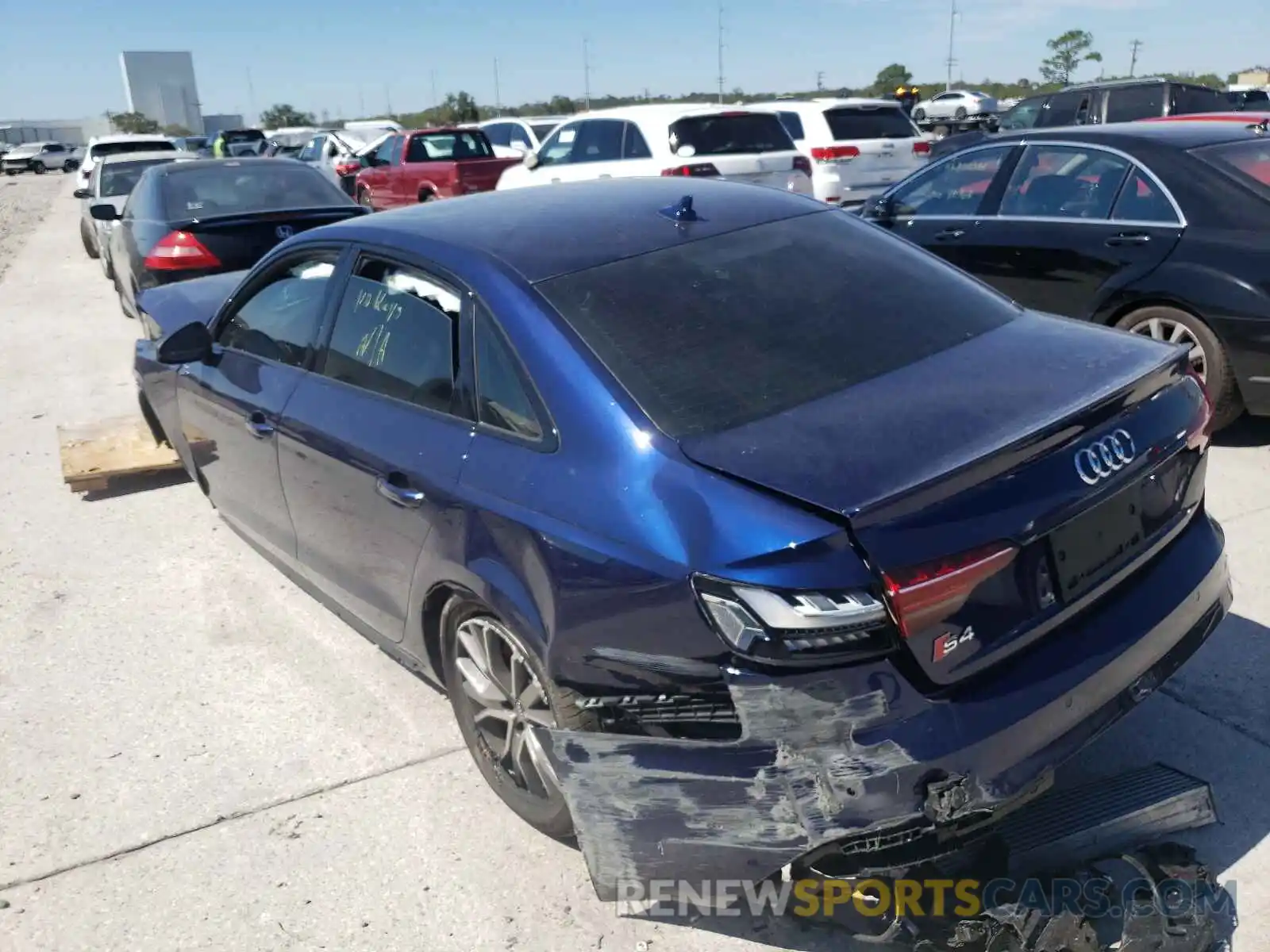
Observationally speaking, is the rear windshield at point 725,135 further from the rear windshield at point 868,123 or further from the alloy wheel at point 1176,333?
the alloy wheel at point 1176,333

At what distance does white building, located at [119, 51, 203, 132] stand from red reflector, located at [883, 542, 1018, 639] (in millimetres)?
103623

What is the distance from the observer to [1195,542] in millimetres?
2865

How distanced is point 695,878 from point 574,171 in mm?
11497

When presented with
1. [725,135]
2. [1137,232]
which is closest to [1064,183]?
[1137,232]

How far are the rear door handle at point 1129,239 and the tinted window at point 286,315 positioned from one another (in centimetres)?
414

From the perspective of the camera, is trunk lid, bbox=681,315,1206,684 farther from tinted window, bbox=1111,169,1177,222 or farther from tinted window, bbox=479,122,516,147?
tinted window, bbox=479,122,516,147

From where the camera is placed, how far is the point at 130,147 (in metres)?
18.6

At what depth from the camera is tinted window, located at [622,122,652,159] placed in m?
11.9

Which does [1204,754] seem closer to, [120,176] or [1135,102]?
[1135,102]

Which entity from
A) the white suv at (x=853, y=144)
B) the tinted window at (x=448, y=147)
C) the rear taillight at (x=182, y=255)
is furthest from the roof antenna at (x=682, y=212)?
the tinted window at (x=448, y=147)

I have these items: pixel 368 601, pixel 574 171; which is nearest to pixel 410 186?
pixel 574 171

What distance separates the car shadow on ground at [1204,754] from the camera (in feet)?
8.75

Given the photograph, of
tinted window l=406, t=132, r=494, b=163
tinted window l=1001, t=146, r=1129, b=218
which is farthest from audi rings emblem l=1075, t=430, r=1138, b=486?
tinted window l=406, t=132, r=494, b=163

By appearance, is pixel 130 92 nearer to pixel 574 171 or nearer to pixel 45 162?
pixel 45 162
